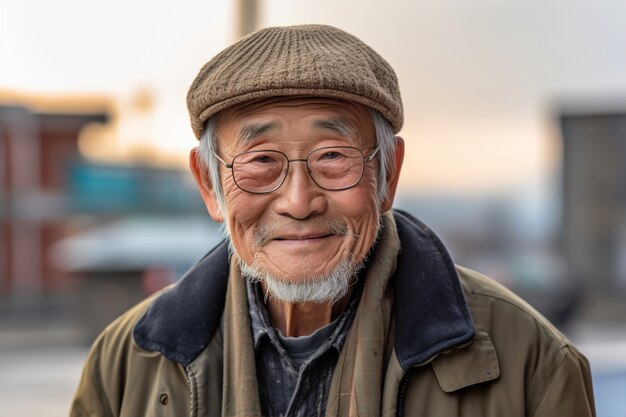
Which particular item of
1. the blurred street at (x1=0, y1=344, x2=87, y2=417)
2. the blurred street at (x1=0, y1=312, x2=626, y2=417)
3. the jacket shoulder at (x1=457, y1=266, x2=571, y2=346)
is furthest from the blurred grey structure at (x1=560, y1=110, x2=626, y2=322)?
the jacket shoulder at (x1=457, y1=266, x2=571, y2=346)

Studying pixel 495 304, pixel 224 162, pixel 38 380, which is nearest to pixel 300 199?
pixel 224 162

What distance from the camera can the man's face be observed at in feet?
6.22

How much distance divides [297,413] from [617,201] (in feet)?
43.1

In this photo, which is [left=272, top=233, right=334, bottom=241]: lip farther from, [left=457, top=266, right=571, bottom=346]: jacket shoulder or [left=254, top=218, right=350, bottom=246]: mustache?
Result: [left=457, top=266, right=571, bottom=346]: jacket shoulder

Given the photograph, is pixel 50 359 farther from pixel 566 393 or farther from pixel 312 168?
pixel 566 393

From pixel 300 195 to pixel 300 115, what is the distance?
0.19 metres

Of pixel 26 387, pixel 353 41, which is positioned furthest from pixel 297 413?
pixel 26 387

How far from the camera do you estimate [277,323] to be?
2.13 m

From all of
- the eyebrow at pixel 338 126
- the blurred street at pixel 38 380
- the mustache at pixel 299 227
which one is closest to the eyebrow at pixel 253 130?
the eyebrow at pixel 338 126

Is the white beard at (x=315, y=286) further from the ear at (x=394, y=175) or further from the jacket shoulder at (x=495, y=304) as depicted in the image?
the jacket shoulder at (x=495, y=304)

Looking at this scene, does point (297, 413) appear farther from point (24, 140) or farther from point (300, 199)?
point (24, 140)

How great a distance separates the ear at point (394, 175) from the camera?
2072mm

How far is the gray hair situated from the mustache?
5.5 inches

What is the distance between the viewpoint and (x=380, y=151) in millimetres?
1991
